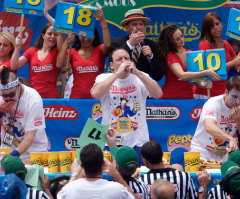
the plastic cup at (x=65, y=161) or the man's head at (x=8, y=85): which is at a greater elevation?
the man's head at (x=8, y=85)

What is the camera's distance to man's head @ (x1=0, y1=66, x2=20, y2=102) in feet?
20.2

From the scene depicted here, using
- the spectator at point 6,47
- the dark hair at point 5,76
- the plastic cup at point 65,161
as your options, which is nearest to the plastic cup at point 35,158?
the plastic cup at point 65,161

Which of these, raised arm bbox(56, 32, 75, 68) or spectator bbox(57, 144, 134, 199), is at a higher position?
raised arm bbox(56, 32, 75, 68)

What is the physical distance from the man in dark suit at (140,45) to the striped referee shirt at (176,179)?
303 cm

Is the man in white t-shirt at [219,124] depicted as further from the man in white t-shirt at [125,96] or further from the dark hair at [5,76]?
the dark hair at [5,76]

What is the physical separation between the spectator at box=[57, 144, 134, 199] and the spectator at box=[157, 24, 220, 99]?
396cm

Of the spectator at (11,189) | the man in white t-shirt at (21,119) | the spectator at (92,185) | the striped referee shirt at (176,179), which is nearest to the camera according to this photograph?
the spectator at (11,189)

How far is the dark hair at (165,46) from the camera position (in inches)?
324

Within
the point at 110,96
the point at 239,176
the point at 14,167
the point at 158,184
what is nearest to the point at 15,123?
the point at 110,96

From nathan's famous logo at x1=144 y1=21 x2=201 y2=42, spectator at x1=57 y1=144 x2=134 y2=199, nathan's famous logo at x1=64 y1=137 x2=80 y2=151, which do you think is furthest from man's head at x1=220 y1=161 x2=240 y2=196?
nathan's famous logo at x1=144 y1=21 x2=201 y2=42

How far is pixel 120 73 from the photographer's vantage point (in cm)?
659

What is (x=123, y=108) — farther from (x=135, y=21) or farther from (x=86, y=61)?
(x=135, y=21)

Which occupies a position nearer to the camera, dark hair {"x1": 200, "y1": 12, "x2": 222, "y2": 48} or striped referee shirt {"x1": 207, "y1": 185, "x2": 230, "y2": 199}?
striped referee shirt {"x1": 207, "y1": 185, "x2": 230, "y2": 199}

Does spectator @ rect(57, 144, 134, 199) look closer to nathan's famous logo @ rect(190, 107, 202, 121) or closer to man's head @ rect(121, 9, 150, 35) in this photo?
nathan's famous logo @ rect(190, 107, 202, 121)
